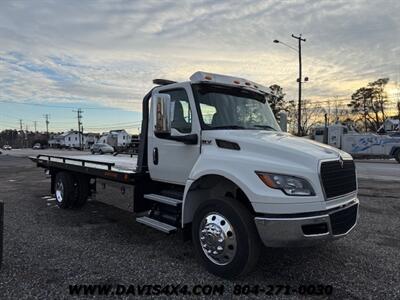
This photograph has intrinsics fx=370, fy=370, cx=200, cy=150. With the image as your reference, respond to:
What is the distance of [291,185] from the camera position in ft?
12.7

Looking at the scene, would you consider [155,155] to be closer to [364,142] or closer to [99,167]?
[99,167]

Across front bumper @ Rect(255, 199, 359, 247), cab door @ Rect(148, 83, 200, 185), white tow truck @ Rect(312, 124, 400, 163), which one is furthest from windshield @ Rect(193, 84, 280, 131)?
white tow truck @ Rect(312, 124, 400, 163)

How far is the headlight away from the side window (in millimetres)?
1528

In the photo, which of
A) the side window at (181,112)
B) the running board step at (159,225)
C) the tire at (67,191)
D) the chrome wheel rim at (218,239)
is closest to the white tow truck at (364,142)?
the tire at (67,191)

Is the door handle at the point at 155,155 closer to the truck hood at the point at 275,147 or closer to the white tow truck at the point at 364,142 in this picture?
the truck hood at the point at 275,147

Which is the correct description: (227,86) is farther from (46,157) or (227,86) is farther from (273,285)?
(46,157)

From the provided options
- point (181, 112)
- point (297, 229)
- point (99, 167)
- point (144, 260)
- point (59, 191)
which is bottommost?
point (144, 260)

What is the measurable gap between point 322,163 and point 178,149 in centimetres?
199

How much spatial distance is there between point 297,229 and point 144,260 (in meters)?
2.18

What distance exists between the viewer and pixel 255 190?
12.9ft

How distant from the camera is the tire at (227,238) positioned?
157 inches

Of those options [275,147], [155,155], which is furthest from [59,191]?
[275,147]

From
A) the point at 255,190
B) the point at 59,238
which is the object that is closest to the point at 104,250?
the point at 59,238

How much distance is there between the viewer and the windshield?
494cm
